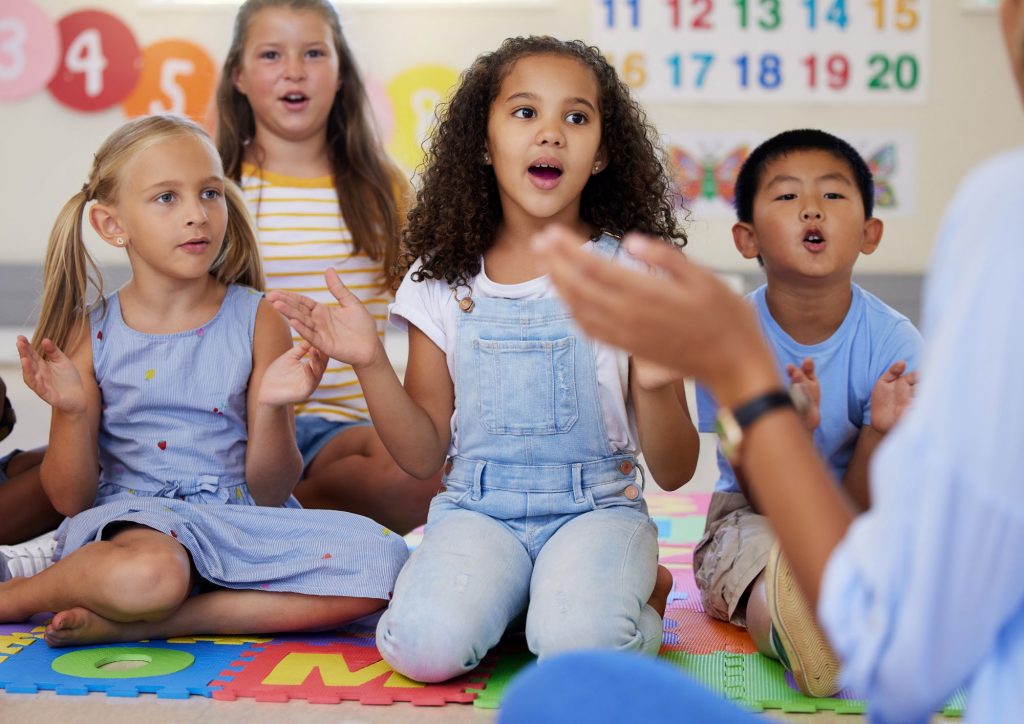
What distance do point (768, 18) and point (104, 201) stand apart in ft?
8.78

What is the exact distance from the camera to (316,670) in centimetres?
134

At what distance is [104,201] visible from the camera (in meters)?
1.65

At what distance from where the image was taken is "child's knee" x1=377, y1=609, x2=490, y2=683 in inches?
49.5

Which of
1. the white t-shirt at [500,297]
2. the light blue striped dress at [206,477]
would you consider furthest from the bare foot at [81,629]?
the white t-shirt at [500,297]

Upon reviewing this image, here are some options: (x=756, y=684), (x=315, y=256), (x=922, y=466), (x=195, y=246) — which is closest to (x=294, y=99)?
(x=315, y=256)

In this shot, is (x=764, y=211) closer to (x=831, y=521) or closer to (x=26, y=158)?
(x=831, y=521)

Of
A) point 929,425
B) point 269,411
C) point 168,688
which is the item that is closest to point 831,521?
point 929,425

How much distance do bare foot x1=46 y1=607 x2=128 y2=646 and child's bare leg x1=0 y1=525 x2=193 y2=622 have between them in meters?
0.01

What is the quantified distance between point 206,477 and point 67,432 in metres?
0.19

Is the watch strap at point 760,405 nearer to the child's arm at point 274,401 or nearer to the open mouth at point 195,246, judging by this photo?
the child's arm at point 274,401

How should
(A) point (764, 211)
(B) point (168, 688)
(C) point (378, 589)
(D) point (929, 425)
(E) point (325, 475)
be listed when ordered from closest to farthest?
(D) point (929, 425) → (B) point (168, 688) → (C) point (378, 589) → (A) point (764, 211) → (E) point (325, 475)

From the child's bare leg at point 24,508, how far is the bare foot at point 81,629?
0.38 metres

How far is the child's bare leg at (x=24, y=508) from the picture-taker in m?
1.73

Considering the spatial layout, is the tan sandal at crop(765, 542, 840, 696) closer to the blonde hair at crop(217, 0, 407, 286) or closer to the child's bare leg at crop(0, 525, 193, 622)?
the child's bare leg at crop(0, 525, 193, 622)
